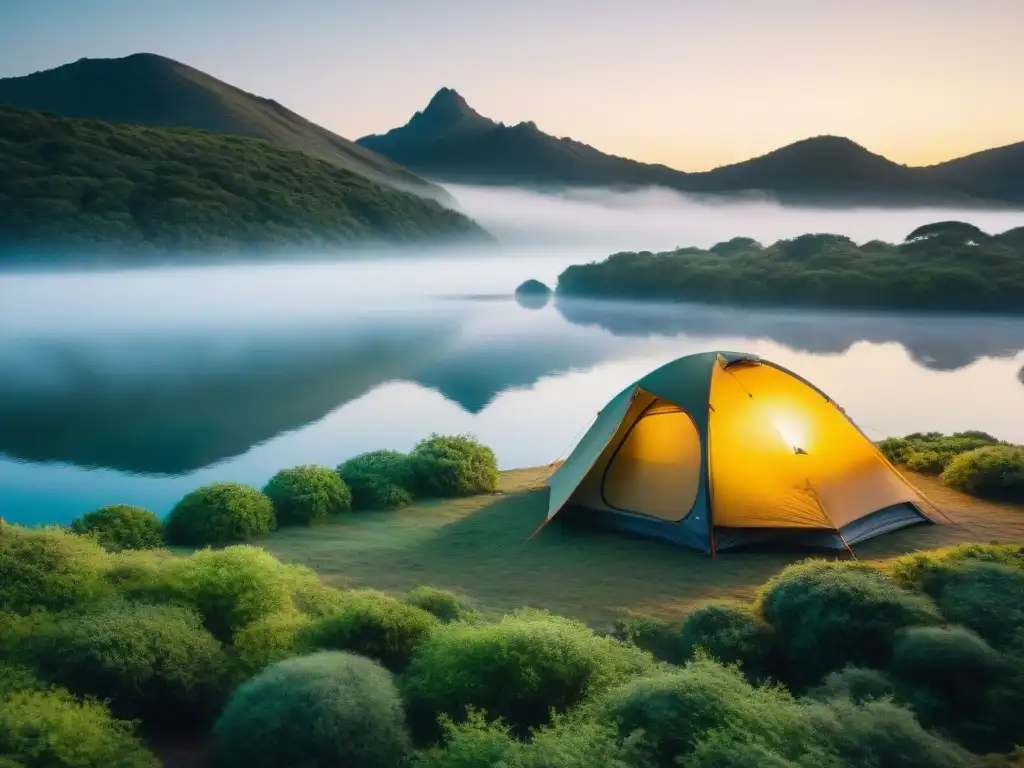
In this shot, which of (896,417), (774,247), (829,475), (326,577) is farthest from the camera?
(774,247)

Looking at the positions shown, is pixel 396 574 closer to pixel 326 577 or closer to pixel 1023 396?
pixel 326 577

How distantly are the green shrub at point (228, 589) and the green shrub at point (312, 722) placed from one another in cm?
150

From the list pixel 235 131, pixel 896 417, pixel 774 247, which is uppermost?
pixel 235 131

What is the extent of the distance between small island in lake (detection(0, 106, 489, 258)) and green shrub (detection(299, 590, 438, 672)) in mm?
98634

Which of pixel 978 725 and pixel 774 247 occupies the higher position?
pixel 774 247

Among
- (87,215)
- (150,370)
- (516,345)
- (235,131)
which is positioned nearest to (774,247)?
(516,345)

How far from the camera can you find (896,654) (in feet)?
19.5

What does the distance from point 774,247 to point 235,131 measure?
11708 centimetres

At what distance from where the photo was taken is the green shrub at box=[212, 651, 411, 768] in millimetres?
4719

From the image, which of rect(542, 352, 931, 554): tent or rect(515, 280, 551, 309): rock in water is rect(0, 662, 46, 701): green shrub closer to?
rect(542, 352, 931, 554): tent

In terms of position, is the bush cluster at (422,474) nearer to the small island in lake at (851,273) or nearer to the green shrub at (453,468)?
the green shrub at (453,468)

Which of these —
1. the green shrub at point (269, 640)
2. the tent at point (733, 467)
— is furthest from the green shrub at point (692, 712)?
the tent at point (733, 467)

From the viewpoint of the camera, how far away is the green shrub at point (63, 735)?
4465mm

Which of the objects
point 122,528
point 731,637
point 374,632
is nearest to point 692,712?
point 731,637
